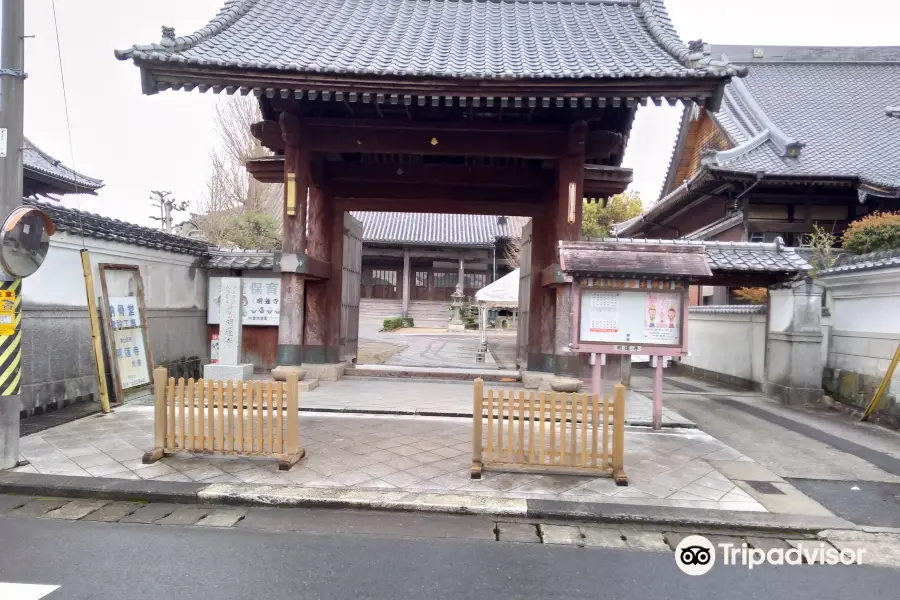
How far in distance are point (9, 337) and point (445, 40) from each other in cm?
763

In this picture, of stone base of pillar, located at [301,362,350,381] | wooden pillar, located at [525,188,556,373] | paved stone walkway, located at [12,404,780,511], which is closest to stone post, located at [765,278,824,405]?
paved stone walkway, located at [12,404,780,511]

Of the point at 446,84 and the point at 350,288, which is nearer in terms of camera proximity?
the point at 446,84

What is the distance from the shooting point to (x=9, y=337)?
5.05 m

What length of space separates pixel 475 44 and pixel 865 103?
51.1 ft

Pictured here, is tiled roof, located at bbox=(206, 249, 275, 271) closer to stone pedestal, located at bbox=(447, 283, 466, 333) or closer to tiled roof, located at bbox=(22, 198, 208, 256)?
tiled roof, located at bbox=(22, 198, 208, 256)

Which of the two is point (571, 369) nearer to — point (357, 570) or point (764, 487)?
point (764, 487)

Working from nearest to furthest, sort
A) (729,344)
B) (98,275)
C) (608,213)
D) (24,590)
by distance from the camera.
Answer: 1. (24,590)
2. (98,275)
3. (729,344)
4. (608,213)

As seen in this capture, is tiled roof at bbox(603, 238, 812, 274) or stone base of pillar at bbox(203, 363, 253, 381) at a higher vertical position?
tiled roof at bbox(603, 238, 812, 274)

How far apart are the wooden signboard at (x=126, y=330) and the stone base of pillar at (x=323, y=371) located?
102 inches

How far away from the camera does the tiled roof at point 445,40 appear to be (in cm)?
681

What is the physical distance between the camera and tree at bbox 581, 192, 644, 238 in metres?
26.6

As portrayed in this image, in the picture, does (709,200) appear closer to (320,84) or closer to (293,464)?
(320,84)

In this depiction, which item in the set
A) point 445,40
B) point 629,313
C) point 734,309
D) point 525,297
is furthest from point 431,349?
point 629,313
